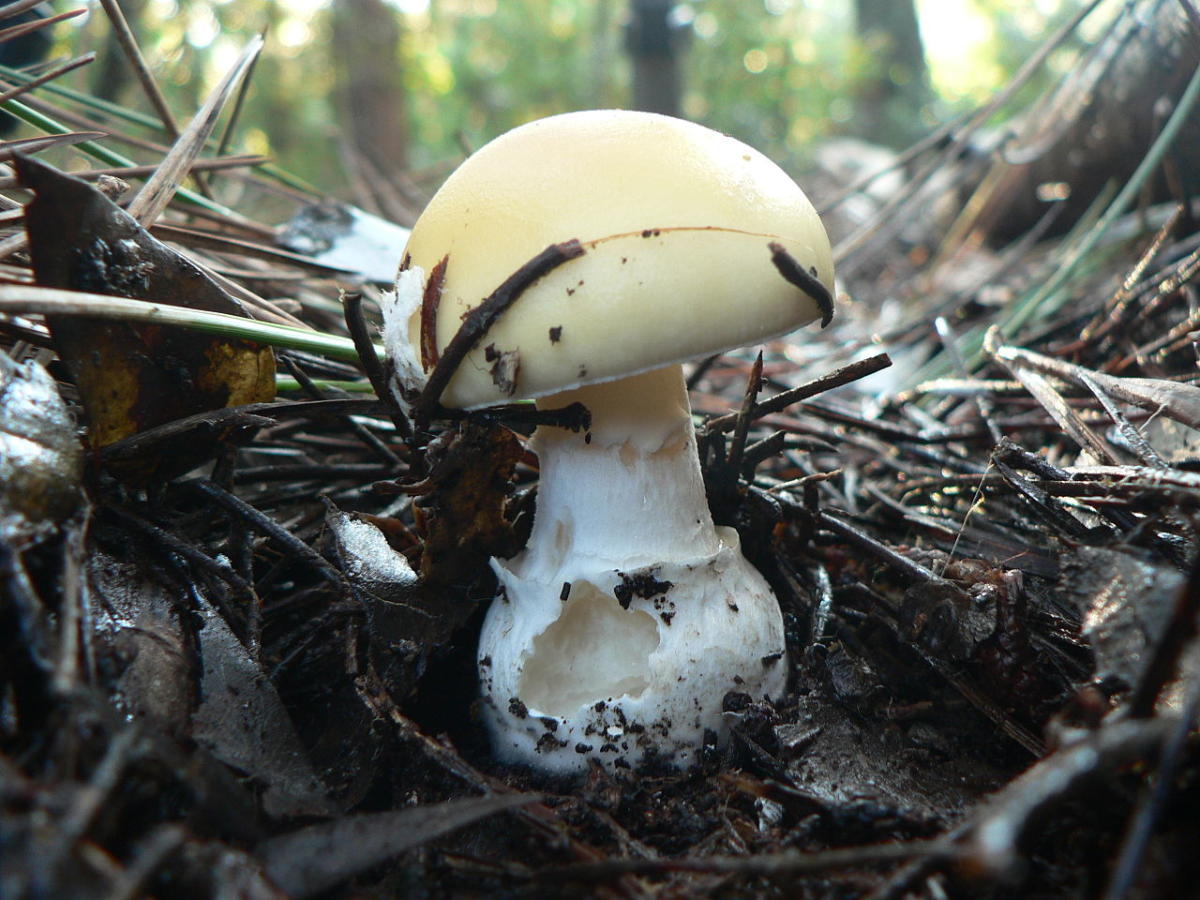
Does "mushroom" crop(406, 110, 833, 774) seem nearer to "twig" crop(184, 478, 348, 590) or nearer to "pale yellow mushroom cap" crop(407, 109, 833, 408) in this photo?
"pale yellow mushroom cap" crop(407, 109, 833, 408)

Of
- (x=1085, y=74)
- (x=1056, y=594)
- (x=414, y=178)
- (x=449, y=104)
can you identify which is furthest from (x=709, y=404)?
(x=449, y=104)

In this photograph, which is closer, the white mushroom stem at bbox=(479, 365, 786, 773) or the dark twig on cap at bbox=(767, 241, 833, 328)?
the dark twig on cap at bbox=(767, 241, 833, 328)

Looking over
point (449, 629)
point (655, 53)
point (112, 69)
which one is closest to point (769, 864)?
point (449, 629)

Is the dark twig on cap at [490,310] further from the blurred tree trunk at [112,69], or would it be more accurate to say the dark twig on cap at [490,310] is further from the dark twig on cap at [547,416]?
the blurred tree trunk at [112,69]

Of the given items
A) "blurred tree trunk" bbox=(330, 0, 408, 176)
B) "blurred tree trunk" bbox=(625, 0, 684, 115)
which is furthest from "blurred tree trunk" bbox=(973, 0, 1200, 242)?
"blurred tree trunk" bbox=(330, 0, 408, 176)

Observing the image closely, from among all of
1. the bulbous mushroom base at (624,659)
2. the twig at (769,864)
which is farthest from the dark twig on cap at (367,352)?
the twig at (769,864)
